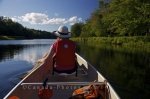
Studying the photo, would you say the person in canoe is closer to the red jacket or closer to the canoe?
the red jacket

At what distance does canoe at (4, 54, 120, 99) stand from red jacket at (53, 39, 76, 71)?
30.1 inches

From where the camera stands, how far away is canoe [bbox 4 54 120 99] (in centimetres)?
768

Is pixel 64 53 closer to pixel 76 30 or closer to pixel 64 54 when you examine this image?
pixel 64 54

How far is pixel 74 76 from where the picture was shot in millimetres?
11867

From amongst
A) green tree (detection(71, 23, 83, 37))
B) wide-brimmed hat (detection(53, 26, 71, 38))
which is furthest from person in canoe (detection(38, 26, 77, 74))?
green tree (detection(71, 23, 83, 37))

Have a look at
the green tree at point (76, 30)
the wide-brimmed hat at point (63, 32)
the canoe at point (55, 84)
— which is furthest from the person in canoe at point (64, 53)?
the green tree at point (76, 30)

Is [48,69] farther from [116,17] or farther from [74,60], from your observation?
[116,17]

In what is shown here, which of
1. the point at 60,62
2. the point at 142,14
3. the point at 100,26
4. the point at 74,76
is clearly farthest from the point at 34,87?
the point at 100,26

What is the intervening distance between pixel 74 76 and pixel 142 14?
48.8 m

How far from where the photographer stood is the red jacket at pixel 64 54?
10.8 metres

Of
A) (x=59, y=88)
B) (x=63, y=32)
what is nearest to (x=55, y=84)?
(x=59, y=88)

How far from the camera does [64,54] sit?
35.4ft

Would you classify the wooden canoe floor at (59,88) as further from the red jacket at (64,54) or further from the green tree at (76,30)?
the green tree at (76,30)

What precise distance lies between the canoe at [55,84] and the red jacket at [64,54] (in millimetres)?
766
